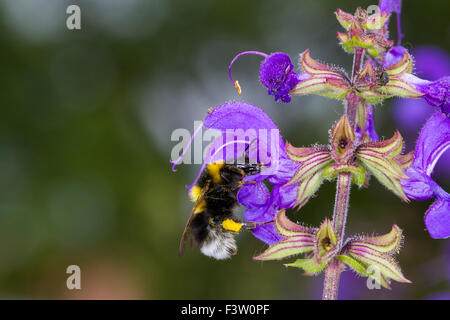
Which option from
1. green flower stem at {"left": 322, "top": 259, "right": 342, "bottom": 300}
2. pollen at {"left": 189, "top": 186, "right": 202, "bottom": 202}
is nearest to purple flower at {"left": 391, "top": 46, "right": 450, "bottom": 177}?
pollen at {"left": 189, "top": 186, "right": 202, "bottom": 202}

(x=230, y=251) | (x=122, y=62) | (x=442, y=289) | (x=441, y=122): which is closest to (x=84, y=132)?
(x=122, y=62)

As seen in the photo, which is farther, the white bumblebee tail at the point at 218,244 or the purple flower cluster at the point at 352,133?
the white bumblebee tail at the point at 218,244

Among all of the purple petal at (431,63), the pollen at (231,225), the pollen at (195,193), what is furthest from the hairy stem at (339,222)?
the purple petal at (431,63)

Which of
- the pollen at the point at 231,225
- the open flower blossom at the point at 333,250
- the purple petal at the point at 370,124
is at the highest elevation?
the purple petal at the point at 370,124

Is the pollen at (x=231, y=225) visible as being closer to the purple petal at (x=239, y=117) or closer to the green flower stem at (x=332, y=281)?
the purple petal at (x=239, y=117)

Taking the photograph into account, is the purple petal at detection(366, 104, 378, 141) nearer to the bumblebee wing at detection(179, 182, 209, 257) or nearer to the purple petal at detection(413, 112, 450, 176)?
the purple petal at detection(413, 112, 450, 176)

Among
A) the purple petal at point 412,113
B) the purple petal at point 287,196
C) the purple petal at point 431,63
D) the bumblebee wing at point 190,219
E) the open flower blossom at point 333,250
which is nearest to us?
the open flower blossom at point 333,250

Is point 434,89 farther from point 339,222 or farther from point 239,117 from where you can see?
point 239,117

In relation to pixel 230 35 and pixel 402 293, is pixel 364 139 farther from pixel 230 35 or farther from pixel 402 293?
pixel 230 35

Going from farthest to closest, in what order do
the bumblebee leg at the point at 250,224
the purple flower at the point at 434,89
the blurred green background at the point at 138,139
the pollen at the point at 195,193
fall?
the blurred green background at the point at 138,139
the pollen at the point at 195,193
the bumblebee leg at the point at 250,224
the purple flower at the point at 434,89
